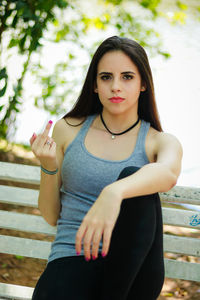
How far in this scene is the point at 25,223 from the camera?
224cm

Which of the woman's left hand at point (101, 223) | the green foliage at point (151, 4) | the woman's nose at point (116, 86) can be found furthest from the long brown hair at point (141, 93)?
the green foliage at point (151, 4)

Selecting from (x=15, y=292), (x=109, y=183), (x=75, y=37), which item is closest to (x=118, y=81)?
(x=109, y=183)

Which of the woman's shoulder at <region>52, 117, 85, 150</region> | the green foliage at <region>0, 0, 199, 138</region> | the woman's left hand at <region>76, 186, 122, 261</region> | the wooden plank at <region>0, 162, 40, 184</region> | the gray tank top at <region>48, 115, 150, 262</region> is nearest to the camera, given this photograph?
the woman's left hand at <region>76, 186, 122, 261</region>

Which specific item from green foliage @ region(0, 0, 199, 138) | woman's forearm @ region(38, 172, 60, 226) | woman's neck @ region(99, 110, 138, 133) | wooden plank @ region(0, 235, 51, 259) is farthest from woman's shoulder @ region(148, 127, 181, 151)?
green foliage @ region(0, 0, 199, 138)

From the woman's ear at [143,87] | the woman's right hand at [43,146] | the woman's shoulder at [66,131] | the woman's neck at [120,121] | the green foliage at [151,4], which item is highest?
the green foliage at [151,4]

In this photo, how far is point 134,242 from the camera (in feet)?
5.05

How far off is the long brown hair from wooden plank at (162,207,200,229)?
1.57 ft

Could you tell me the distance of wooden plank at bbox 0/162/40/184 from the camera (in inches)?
86.3

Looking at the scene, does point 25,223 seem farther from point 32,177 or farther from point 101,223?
point 101,223

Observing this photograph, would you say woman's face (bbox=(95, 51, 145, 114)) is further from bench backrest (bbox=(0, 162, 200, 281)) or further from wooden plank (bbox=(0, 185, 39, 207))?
wooden plank (bbox=(0, 185, 39, 207))

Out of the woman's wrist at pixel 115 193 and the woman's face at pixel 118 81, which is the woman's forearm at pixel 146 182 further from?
the woman's face at pixel 118 81

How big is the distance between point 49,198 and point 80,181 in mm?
196

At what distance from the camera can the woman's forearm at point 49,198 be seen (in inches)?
74.6

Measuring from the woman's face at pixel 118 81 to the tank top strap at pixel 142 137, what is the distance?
157 mm
